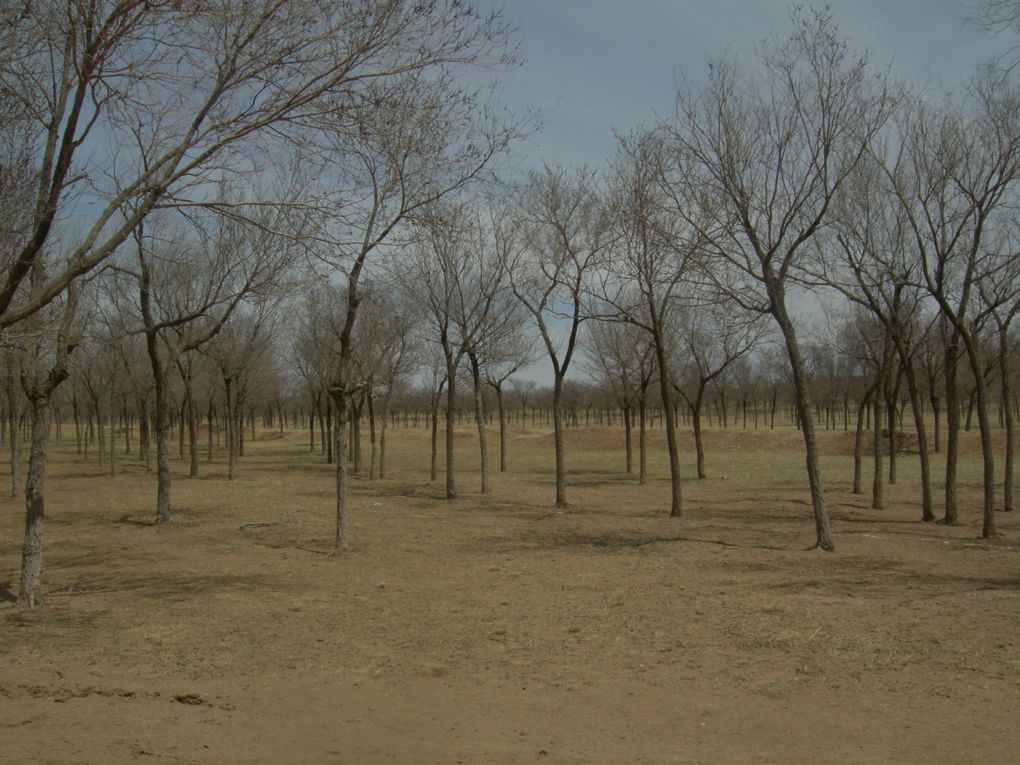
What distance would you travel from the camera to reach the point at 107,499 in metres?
18.0

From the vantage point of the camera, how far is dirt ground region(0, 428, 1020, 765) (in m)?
4.32

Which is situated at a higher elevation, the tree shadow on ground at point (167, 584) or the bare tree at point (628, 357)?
the bare tree at point (628, 357)

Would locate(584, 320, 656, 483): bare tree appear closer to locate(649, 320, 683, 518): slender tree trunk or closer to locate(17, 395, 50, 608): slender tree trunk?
locate(649, 320, 683, 518): slender tree trunk

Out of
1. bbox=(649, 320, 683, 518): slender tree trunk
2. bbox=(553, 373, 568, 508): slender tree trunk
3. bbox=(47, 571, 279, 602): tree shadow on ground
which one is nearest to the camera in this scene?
bbox=(47, 571, 279, 602): tree shadow on ground

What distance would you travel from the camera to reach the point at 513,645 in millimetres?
6488

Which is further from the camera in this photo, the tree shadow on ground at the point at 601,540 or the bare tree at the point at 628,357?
the bare tree at the point at 628,357

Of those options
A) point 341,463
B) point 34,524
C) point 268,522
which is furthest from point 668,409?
point 34,524

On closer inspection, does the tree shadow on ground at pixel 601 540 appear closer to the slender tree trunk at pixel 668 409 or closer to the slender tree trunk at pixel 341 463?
the slender tree trunk at pixel 668 409

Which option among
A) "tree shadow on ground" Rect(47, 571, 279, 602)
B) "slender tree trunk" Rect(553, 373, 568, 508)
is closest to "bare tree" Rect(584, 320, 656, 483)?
"slender tree trunk" Rect(553, 373, 568, 508)

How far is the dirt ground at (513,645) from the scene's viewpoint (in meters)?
4.32

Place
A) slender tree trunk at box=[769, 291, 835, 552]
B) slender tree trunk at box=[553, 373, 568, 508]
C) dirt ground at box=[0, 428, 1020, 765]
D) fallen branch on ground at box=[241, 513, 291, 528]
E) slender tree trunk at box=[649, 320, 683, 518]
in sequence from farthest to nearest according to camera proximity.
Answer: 1. slender tree trunk at box=[553, 373, 568, 508]
2. slender tree trunk at box=[649, 320, 683, 518]
3. fallen branch on ground at box=[241, 513, 291, 528]
4. slender tree trunk at box=[769, 291, 835, 552]
5. dirt ground at box=[0, 428, 1020, 765]

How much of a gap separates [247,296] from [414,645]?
25.7ft

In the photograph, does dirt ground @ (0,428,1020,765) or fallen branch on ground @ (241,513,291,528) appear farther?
fallen branch on ground @ (241,513,291,528)

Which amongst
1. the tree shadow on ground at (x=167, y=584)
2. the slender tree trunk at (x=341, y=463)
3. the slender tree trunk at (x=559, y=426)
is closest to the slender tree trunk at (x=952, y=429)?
the slender tree trunk at (x=559, y=426)
